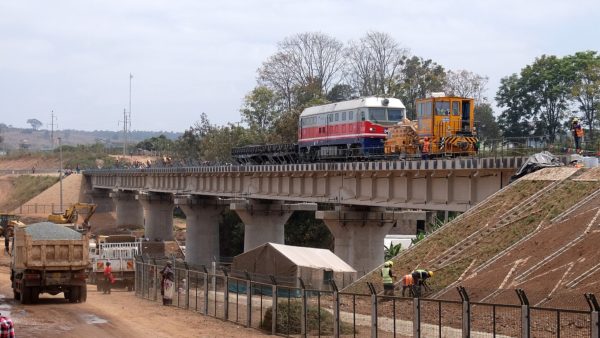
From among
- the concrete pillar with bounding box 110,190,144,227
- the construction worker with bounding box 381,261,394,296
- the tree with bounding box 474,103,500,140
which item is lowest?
the concrete pillar with bounding box 110,190,144,227

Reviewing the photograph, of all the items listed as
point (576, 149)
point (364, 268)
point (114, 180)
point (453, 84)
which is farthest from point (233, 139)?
point (576, 149)

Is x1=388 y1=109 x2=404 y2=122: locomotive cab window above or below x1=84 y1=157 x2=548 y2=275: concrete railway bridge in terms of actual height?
above

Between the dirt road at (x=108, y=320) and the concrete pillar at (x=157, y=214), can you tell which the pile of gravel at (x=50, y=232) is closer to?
the dirt road at (x=108, y=320)

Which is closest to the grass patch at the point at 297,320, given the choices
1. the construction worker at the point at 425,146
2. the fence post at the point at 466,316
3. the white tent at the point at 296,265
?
the fence post at the point at 466,316

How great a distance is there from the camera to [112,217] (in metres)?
123

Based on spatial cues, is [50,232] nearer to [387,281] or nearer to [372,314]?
[387,281]

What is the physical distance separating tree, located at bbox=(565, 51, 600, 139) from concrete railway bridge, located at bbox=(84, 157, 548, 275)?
22.5 meters

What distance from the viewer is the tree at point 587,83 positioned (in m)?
77.7

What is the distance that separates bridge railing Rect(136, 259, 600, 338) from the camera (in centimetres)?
2030

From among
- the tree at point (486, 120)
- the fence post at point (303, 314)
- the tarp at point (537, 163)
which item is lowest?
the fence post at point (303, 314)

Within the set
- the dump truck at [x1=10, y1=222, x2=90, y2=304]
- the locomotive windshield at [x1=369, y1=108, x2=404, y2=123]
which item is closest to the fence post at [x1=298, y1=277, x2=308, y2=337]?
the dump truck at [x1=10, y1=222, x2=90, y2=304]

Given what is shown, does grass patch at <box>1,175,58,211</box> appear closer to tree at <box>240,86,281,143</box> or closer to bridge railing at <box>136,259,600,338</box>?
tree at <box>240,86,281,143</box>

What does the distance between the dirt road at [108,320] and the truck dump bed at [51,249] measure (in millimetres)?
1458

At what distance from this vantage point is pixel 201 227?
80188 mm
